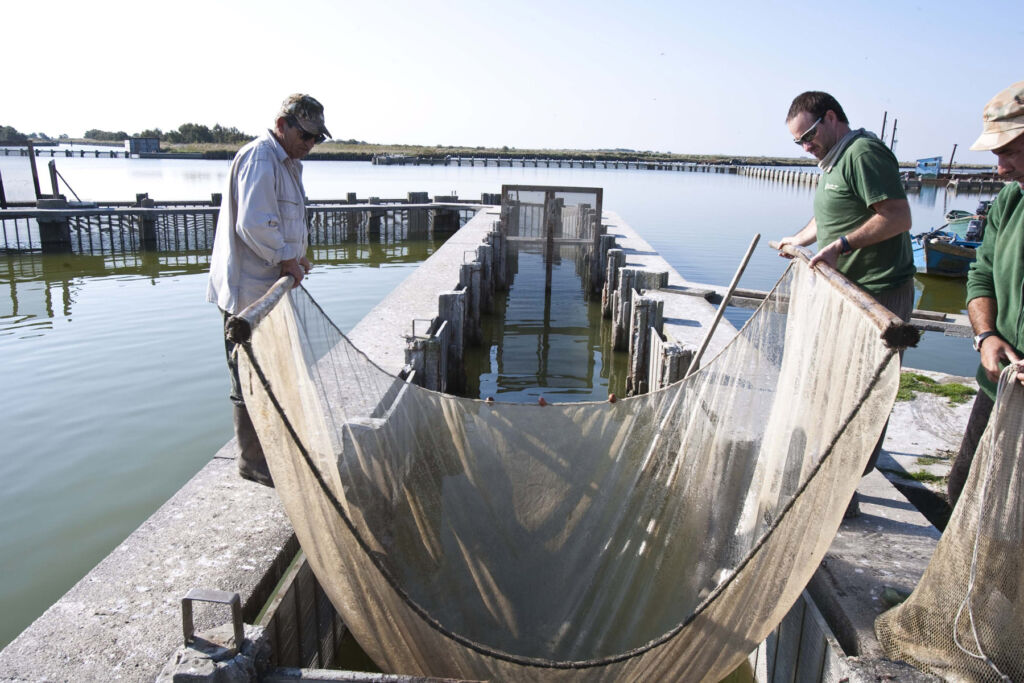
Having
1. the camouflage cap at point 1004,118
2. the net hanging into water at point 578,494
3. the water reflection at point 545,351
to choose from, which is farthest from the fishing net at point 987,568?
the water reflection at point 545,351

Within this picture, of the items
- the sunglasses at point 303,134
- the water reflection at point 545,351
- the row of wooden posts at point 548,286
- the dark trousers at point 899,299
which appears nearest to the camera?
the dark trousers at point 899,299

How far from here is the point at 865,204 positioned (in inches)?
121

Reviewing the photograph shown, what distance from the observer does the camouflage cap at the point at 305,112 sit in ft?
10.7

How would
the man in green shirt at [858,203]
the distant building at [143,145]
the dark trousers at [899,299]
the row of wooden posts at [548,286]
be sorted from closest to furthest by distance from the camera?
the man in green shirt at [858,203], the dark trousers at [899,299], the row of wooden posts at [548,286], the distant building at [143,145]

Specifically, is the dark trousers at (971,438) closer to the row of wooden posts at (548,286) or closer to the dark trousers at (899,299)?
the dark trousers at (899,299)

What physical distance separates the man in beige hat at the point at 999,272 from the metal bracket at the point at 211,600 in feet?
8.32

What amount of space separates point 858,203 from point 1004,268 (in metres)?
0.70

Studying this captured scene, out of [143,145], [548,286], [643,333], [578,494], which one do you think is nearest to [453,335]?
[643,333]

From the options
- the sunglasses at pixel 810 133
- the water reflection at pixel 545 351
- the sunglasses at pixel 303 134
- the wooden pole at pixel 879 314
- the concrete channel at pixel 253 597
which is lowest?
the water reflection at pixel 545 351

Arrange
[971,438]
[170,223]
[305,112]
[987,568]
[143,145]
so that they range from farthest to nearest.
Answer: [143,145] < [170,223] < [305,112] < [971,438] < [987,568]

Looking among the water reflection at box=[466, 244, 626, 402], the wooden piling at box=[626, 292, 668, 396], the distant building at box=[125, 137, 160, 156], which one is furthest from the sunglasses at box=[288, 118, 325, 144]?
the distant building at box=[125, 137, 160, 156]

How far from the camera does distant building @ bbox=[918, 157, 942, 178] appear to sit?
51812 millimetres

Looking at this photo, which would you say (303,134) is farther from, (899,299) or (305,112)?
(899,299)

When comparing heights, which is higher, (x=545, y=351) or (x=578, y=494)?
(x=578, y=494)
